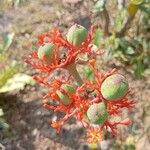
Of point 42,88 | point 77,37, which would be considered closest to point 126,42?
point 42,88

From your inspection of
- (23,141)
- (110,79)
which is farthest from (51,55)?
(23,141)

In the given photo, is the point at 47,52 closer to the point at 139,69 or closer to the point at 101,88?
the point at 101,88

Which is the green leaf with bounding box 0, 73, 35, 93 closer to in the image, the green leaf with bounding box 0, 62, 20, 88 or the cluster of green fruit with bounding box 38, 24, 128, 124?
the green leaf with bounding box 0, 62, 20, 88

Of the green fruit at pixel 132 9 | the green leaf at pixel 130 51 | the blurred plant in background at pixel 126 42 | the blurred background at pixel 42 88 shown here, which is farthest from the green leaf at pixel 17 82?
the green fruit at pixel 132 9

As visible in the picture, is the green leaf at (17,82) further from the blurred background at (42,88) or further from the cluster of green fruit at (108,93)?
the cluster of green fruit at (108,93)

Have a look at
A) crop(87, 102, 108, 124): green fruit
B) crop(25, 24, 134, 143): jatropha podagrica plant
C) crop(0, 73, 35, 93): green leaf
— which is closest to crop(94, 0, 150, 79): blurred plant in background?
crop(0, 73, 35, 93): green leaf

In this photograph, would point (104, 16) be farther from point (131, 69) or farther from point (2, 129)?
point (2, 129)
